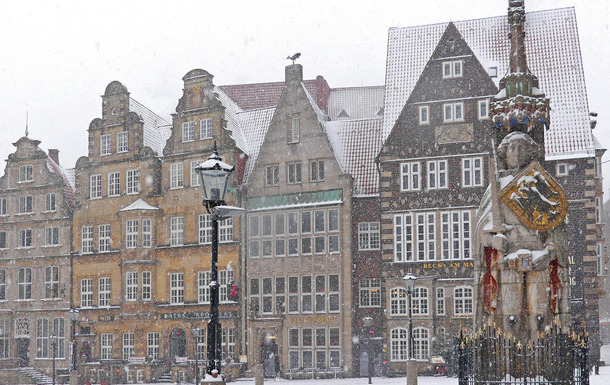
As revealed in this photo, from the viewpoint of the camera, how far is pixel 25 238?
47.7 m

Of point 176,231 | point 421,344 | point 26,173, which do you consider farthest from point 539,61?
point 26,173

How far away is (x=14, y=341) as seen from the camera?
46875 millimetres

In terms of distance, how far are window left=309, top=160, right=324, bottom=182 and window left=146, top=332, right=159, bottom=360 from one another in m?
11.7

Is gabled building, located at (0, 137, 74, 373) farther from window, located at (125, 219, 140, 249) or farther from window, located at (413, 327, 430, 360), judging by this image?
window, located at (413, 327, 430, 360)

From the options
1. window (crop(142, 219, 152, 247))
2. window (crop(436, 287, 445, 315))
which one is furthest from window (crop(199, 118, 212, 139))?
window (crop(436, 287, 445, 315))

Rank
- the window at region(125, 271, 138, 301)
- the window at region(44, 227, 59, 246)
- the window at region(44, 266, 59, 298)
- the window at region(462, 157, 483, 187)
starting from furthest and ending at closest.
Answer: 1. the window at region(44, 227, 59, 246)
2. the window at region(44, 266, 59, 298)
3. the window at region(125, 271, 138, 301)
4. the window at region(462, 157, 483, 187)

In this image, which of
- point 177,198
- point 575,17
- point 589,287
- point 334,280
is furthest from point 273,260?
point 575,17

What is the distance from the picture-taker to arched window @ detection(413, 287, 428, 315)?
37.7 m

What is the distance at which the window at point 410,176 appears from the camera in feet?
126

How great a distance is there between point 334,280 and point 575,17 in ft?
55.5

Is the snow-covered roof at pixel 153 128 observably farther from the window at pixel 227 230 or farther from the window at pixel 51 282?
the window at pixel 51 282

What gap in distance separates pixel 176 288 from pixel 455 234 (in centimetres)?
1489

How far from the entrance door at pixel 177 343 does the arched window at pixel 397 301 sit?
11512mm

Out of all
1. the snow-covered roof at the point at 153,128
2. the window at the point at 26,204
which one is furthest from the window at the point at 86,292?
the snow-covered roof at the point at 153,128
